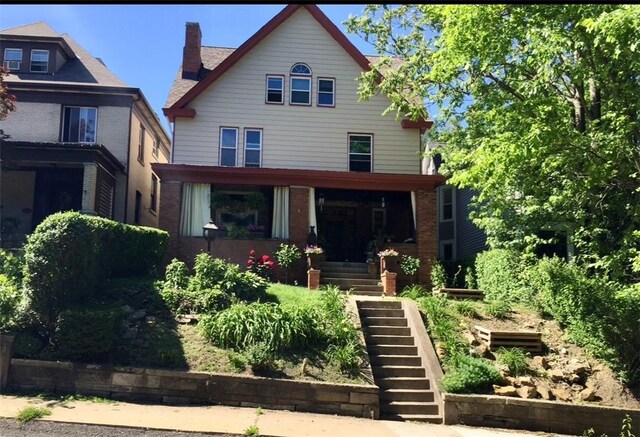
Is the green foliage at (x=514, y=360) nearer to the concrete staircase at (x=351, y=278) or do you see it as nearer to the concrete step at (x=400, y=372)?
the concrete step at (x=400, y=372)

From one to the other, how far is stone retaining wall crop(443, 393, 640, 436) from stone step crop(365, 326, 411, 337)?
244 cm

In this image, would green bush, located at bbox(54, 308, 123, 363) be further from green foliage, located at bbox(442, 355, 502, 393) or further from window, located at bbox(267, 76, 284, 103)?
window, located at bbox(267, 76, 284, 103)

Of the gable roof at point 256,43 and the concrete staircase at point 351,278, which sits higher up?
the gable roof at point 256,43

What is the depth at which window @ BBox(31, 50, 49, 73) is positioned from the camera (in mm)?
21859

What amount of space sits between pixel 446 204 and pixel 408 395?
59.2 ft

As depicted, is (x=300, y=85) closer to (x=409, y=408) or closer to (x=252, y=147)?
(x=252, y=147)

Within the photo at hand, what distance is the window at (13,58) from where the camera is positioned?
865 inches

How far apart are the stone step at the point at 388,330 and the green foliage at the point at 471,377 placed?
1766 millimetres

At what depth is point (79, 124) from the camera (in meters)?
21.3

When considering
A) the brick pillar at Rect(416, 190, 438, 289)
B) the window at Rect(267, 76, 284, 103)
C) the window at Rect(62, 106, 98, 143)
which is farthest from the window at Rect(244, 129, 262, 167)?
the window at Rect(62, 106, 98, 143)

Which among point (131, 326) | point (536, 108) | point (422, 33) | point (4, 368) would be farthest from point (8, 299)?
point (422, 33)

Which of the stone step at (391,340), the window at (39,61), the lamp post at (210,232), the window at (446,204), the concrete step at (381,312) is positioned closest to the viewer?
the stone step at (391,340)

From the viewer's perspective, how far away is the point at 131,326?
10055 mm

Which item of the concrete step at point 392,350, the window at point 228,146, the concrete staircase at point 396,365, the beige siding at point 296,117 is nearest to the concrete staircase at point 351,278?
the concrete staircase at point 396,365
